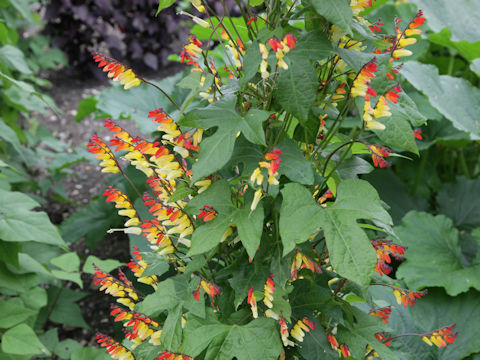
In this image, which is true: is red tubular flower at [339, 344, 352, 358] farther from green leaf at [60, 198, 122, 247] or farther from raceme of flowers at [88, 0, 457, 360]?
green leaf at [60, 198, 122, 247]

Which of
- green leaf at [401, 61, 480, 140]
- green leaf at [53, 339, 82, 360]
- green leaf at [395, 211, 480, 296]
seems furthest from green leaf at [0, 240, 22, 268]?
green leaf at [401, 61, 480, 140]

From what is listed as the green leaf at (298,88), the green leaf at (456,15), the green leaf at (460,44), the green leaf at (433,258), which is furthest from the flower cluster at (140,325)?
the green leaf at (456,15)

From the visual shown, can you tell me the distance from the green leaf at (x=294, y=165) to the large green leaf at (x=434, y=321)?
99 centimetres

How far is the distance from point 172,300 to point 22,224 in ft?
2.93

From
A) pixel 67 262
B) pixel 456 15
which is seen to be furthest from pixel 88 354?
pixel 456 15

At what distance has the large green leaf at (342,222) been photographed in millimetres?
951

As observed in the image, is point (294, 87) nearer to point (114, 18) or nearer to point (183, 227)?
point (183, 227)

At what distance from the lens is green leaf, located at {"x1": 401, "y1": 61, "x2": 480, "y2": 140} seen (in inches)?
98.2

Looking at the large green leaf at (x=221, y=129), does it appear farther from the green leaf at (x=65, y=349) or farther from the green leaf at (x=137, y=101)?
the green leaf at (x=137, y=101)

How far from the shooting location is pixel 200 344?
112cm

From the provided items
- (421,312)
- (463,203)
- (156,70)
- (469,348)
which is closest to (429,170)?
(463,203)

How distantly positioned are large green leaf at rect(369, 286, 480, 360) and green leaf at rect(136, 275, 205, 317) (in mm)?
924

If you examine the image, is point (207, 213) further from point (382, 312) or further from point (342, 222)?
point (382, 312)

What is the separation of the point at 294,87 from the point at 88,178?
301 cm
